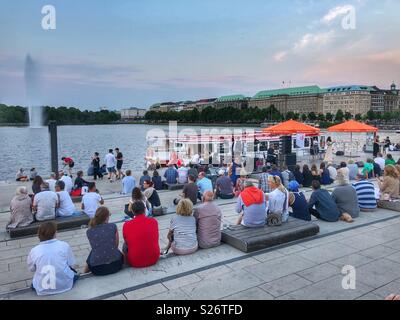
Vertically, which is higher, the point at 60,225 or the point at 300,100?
the point at 300,100

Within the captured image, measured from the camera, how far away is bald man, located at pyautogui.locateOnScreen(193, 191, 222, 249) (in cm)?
610

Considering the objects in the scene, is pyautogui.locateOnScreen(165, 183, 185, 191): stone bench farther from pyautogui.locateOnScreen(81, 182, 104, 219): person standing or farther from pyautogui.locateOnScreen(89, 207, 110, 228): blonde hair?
pyautogui.locateOnScreen(89, 207, 110, 228): blonde hair

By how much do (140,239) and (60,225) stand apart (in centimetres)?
365

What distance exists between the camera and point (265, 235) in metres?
6.33

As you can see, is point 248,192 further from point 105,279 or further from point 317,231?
point 105,279

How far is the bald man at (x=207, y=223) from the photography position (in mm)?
6098

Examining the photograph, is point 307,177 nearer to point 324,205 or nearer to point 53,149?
point 324,205

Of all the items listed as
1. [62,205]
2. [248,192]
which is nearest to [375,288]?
A: [248,192]

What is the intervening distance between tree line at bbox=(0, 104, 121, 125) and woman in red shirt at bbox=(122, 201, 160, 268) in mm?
113991

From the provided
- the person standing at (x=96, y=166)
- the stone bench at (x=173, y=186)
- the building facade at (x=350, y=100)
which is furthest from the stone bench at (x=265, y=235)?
the building facade at (x=350, y=100)

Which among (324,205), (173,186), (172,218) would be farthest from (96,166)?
(324,205)

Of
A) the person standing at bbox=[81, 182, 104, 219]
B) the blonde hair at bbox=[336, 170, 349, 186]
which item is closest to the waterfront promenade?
the blonde hair at bbox=[336, 170, 349, 186]

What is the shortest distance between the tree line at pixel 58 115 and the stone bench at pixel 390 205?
11307 centimetres
